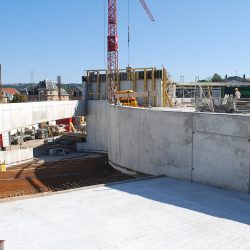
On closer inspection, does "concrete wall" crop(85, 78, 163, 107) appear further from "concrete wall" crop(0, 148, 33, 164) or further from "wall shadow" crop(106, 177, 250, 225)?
"wall shadow" crop(106, 177, 250, 225)

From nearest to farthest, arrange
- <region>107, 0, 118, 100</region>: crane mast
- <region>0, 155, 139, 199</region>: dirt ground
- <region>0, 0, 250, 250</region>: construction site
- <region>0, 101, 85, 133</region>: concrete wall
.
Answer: <region>0, 0, 250, 250</region>: construction site → <region>0, 155, 139, 199</region>: dirt ground → <region>0, 101, 85, 133</region>: concrete wall → <region>107, 0, 118, 100</region>: crane mast

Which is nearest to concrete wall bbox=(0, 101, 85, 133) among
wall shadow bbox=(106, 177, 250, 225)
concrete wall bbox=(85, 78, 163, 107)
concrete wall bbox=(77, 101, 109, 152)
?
concrete wall bbox=(77, 101, 109, 152)

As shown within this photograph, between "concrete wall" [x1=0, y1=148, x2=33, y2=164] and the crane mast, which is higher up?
the crane mast

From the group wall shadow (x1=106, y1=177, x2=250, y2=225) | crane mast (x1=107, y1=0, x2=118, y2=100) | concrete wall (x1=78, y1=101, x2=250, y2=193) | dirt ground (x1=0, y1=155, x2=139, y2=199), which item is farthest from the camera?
crane mast (x1=107, y1=0, x2=118, y2=100)

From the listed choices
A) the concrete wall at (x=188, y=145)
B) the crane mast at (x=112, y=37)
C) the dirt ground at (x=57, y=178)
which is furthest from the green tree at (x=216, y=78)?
the concrete wall at (x=188, y=145)

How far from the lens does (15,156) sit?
29734 mm

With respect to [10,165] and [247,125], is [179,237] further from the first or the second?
[10,165]

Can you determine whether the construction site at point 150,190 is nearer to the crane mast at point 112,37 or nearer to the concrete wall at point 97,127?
the concrete wall at point 97,127

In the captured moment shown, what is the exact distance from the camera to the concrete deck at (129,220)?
27.0ft

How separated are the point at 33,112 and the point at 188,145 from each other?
56.6 feet

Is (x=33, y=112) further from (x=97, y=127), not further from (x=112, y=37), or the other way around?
(x=112, y=37)

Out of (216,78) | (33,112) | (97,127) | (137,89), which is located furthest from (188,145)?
(216,78)

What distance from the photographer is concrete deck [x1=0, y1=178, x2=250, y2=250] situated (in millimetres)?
8219

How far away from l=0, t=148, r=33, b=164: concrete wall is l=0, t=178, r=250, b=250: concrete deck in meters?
18.2
